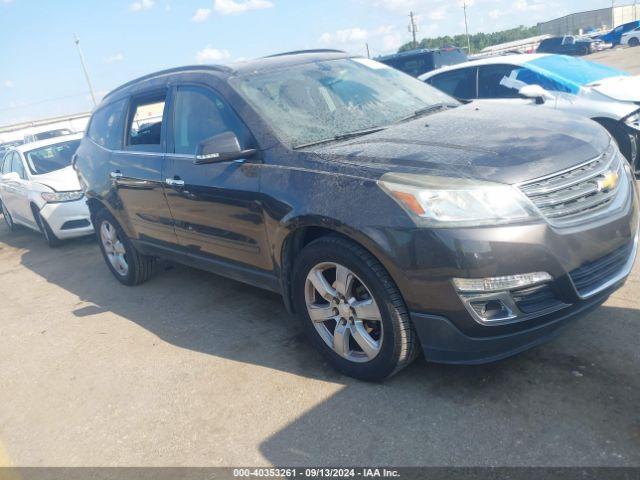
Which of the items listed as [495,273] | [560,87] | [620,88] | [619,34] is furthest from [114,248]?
[619,34]

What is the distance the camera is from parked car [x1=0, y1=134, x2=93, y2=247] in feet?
26.4

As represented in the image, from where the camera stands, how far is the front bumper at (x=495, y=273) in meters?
2.56

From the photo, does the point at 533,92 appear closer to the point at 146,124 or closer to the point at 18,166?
the point at 146,124

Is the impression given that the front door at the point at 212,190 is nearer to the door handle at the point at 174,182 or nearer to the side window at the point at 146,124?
the door handle at the point at 174,182

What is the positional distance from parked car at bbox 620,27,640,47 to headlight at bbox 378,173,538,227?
4282cm

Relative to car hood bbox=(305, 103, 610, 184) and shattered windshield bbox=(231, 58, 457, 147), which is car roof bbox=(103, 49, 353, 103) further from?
Answer: car hood bbox=(305, 103, 610, 184)

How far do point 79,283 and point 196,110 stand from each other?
3.22 meters

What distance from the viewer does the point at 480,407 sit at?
9.23ft

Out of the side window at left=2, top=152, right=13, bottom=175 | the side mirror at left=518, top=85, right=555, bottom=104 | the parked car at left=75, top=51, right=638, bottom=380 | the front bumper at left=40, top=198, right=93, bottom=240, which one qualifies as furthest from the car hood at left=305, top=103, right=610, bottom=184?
the side window at left=2, top=152, right=13, bottom=175

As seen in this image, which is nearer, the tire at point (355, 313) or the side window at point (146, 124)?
the tire at point (355, 313)

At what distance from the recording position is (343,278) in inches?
121

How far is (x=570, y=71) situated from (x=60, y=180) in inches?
279

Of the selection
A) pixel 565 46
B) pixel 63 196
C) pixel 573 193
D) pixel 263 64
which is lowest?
pixel 565 46

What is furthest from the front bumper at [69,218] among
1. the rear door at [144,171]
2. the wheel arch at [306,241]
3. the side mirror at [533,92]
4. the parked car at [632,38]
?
the parked car at [632,38]
